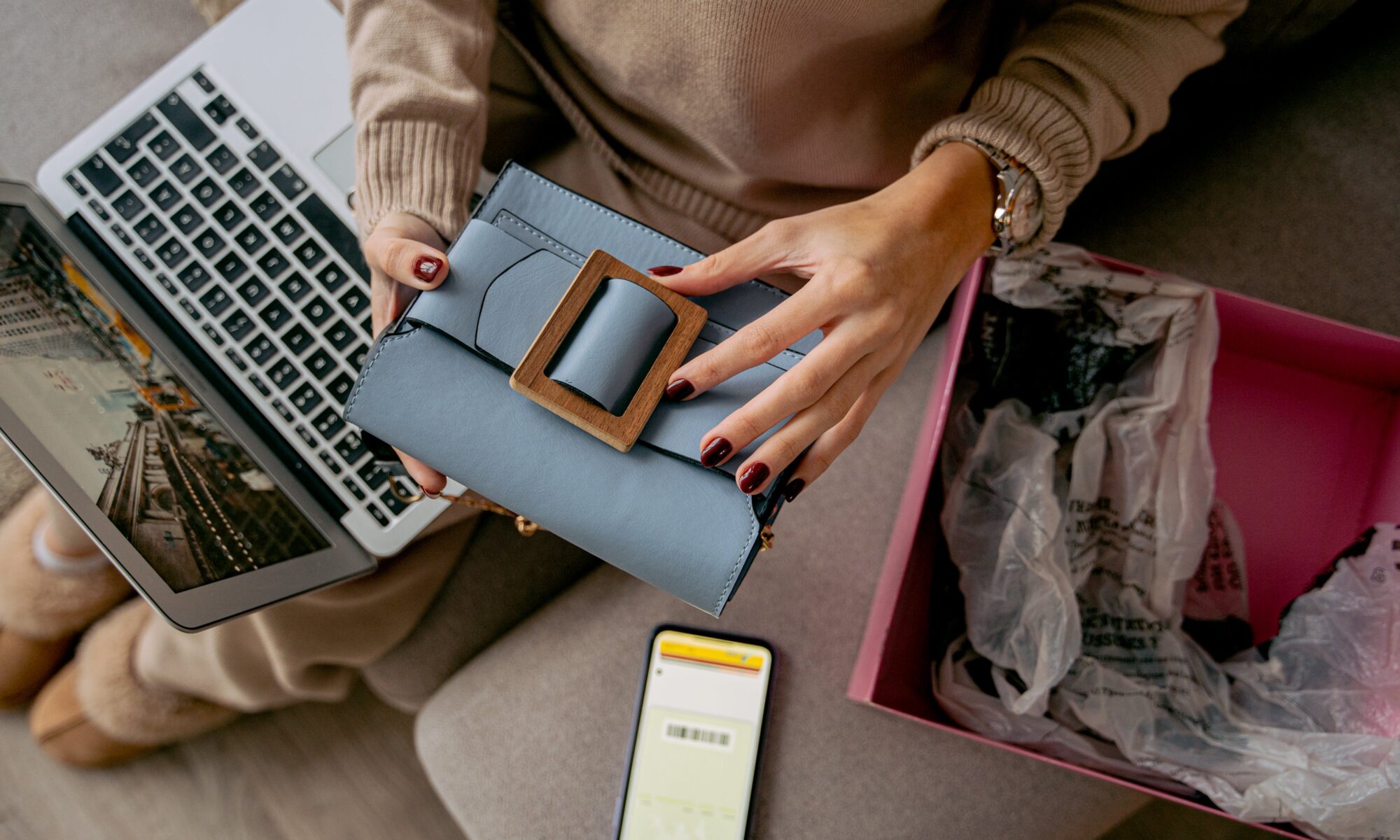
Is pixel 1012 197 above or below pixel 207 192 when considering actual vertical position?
above

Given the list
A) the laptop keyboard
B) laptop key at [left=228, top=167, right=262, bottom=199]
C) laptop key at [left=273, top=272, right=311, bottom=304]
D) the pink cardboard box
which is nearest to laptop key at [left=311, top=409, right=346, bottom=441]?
the laptop keyboard

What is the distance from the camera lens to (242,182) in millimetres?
691

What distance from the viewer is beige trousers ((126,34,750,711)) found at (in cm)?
75

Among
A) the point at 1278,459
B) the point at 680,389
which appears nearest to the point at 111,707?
the point at 680,389

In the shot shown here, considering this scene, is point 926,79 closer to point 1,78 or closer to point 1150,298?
point 1150,298

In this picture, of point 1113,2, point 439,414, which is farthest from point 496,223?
point 1113,2

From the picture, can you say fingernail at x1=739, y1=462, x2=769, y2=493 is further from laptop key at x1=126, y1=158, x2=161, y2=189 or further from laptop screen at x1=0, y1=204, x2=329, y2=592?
laptop key at x1=126, y1=158, x2=161, y2=189

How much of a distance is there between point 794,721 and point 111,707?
0.90 meters

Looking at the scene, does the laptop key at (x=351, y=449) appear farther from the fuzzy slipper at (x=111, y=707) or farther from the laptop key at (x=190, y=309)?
the fuzzy slipper at (x=111, y=707)

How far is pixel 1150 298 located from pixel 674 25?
0.50 meters

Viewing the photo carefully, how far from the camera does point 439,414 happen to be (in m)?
0.49

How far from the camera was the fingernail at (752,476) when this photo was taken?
1.54 ft

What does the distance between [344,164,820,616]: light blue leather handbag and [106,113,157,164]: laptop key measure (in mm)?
394

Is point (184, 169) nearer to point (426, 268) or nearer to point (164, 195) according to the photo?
point (164, 195)
